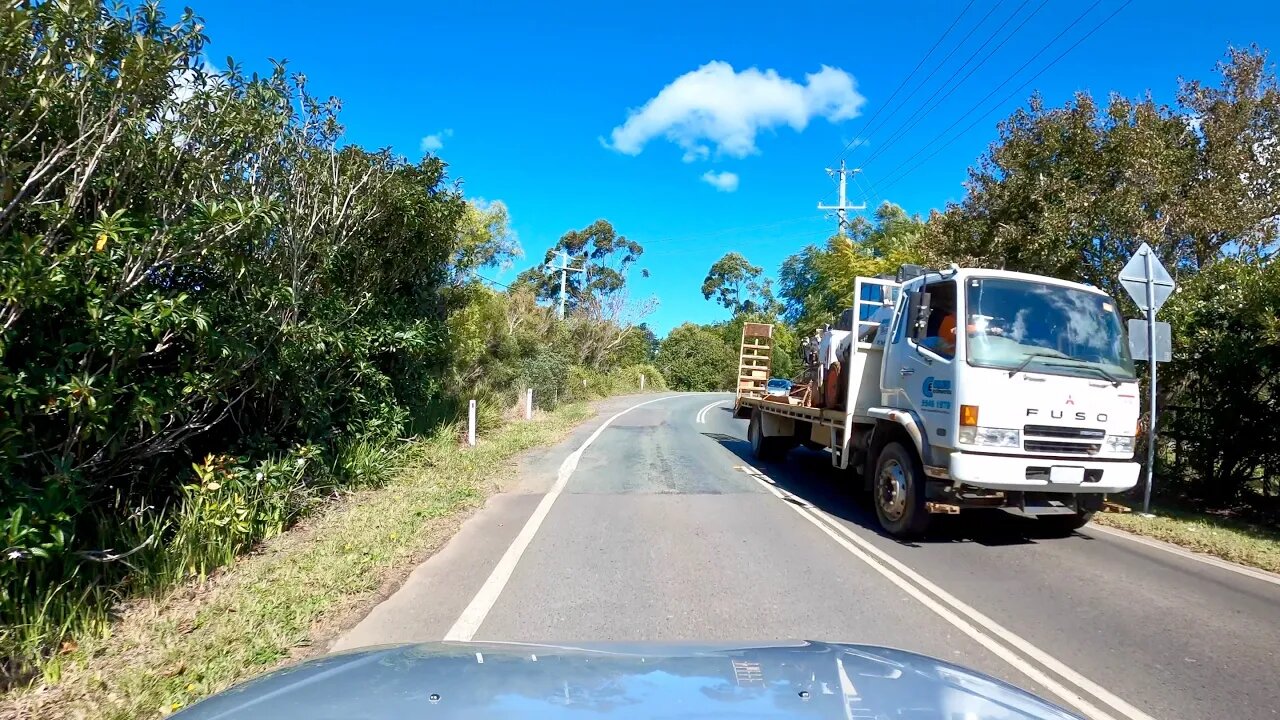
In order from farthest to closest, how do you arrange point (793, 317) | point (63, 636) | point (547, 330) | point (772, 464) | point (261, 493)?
1. point (793, 317)
2. point (547, 330)
3. point (772, 464)
4. point (261, 493)
5. point (63, 636)

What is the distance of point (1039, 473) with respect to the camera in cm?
684

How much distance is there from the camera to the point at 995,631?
16.5 feet

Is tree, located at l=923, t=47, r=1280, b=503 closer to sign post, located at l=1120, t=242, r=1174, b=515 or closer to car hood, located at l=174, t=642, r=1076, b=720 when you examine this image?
sign post, located at l=1120, t=242, r=1174, b=515

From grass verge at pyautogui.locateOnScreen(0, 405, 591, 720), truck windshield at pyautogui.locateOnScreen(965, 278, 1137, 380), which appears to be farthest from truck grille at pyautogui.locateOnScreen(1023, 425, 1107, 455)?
grass verge at pyautogui.locateOnScreen(0, 405, 591, 720)

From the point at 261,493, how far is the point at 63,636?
286 cm

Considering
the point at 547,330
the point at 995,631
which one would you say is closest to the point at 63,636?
the point at 995,631

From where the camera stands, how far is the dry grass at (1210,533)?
724cm

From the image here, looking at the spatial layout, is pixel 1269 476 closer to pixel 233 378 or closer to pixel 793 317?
pixel 233 378

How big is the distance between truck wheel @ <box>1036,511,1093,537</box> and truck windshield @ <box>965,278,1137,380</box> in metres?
1.72

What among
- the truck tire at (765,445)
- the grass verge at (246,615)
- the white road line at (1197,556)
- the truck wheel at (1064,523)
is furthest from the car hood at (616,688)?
the truck tire at (765,445)

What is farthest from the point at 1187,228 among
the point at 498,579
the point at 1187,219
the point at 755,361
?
the point at 498,579

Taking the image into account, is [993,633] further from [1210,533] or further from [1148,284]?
[1148,284]

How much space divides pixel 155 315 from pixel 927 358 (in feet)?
21.9

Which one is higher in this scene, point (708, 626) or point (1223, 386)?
point (1223, 386)
